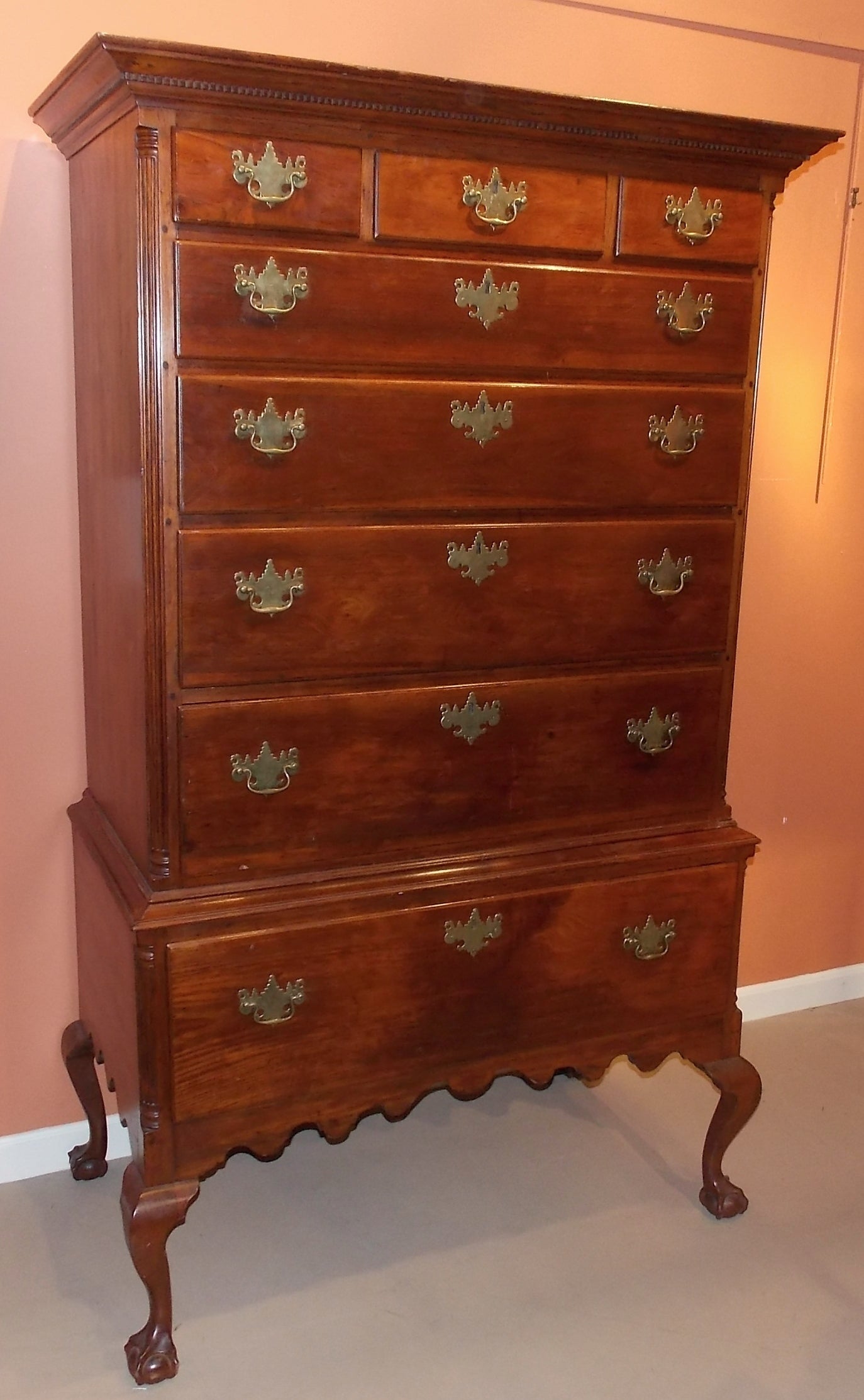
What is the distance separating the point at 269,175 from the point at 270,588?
23.2 inches

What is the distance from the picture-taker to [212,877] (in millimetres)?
1997

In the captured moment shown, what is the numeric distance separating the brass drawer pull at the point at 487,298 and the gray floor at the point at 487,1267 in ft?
5.65

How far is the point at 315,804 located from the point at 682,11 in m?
1.93

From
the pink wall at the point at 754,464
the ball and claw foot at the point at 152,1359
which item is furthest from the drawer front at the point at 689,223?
the ball and claw foot at the point at 152,1359

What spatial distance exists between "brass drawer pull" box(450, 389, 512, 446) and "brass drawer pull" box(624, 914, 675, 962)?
3.08 feet

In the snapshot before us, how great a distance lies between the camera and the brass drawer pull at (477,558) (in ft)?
6.72

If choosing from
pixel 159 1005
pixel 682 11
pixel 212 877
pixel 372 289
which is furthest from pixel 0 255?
pixel 682 11

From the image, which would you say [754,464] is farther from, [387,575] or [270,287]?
[270,287]

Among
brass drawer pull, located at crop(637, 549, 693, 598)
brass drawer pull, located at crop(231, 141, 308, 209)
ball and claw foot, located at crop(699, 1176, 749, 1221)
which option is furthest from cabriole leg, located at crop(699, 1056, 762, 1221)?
brass drawer pull, located at crop(231, 141, 308, 209)

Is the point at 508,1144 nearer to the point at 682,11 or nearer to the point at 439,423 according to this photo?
the point at 439,423

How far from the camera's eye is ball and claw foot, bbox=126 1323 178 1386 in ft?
6.89

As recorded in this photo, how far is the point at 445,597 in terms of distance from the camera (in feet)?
6.76

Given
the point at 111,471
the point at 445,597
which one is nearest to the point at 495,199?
the point at 445,597

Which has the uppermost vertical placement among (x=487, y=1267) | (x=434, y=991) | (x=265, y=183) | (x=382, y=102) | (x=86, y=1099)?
(x=382, y=102)
